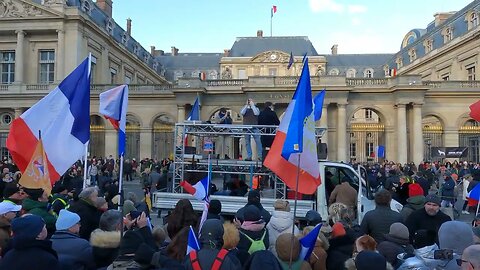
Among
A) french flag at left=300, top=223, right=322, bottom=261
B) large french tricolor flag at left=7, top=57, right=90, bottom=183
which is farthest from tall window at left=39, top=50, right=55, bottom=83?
french flag at left=300, top=223, right=322, bottom=261

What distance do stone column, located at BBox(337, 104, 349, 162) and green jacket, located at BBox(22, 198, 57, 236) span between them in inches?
1137

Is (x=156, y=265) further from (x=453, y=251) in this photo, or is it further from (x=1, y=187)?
(x=1, y=187)

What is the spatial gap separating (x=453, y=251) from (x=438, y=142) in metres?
33.3

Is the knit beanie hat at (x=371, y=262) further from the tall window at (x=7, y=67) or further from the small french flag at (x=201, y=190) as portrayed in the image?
the tall window at (x=7, y=67)

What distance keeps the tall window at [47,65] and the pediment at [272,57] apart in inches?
1336

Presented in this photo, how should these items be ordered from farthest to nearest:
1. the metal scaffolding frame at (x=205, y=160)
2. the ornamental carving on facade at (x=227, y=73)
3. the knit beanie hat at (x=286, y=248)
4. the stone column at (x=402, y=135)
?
the ornamental carving on facade at (x=227, y=73), the stone column at (x=402, y=135), the metal scaffolding frame at (x=205, y=160), the knit beanie hat at (x=286, y=248)

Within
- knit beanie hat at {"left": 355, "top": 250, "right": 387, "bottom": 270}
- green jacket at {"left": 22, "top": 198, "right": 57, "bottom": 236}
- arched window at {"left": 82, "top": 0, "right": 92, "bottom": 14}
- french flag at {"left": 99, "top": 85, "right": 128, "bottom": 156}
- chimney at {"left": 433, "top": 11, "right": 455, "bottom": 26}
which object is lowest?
knit beanie hat at {"left": 355, "top": 250, "right": 387, "bottom": 270}

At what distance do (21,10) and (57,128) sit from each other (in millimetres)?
38150

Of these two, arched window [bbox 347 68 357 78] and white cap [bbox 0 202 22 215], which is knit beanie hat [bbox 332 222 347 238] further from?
arched window [bbox 347 68 357 78]

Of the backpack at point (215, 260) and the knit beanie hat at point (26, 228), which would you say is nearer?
the knit beanie hat at point (26, 228)

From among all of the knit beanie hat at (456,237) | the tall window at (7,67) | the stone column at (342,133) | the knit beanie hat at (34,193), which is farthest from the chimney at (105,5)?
the knit beanie hat at (456,237)

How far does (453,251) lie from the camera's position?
13.5 ft

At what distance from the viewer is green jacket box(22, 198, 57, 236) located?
18.9 feet

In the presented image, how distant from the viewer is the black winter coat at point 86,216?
639cm
